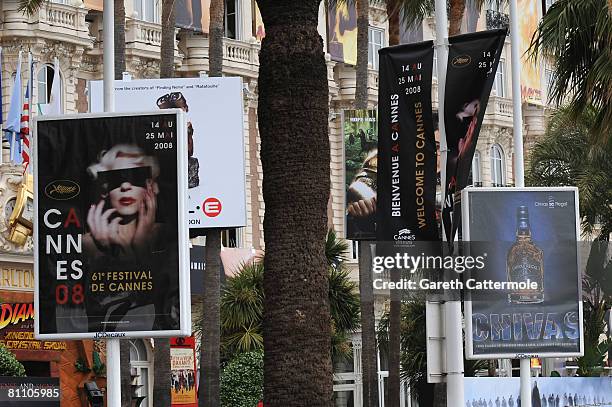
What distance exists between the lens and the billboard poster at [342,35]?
155ft

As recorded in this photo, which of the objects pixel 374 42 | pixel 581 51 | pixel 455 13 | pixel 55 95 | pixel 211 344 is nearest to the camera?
pixel 581 51

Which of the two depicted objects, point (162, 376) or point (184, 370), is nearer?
point (162, 376)

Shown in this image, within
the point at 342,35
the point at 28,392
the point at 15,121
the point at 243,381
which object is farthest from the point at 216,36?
the point at 342,35

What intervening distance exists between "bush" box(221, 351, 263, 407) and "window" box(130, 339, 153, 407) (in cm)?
610

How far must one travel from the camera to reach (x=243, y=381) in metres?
33.1

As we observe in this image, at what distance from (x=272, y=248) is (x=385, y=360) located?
33210 mm

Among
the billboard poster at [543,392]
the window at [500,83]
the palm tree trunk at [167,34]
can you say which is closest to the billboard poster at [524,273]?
the billboard poster at [543,392]

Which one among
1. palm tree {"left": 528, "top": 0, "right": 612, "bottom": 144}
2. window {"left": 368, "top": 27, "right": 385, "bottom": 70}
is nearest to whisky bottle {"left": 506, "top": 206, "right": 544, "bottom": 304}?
palm tree {"left": 528, "top": 0, "right": 612, "bottom": 144}

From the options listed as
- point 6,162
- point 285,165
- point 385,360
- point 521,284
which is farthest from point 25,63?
point 285,165

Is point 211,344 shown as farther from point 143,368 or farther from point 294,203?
point 294,203

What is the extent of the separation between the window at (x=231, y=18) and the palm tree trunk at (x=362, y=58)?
895 cm

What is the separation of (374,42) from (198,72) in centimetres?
1038

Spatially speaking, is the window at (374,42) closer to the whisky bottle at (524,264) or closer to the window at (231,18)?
the window at (231,18)

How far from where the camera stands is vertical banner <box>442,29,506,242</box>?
1938cm
